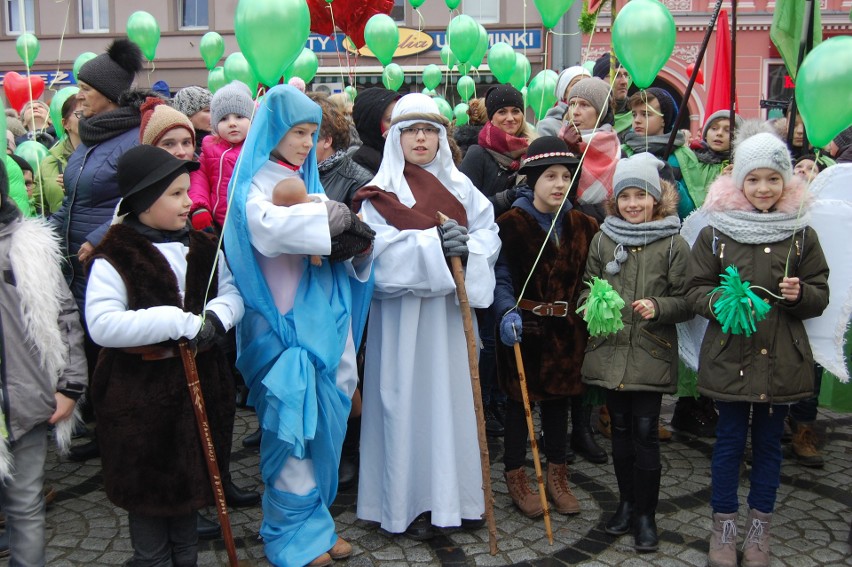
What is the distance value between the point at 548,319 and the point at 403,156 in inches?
41.5

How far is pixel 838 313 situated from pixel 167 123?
320 centimetres

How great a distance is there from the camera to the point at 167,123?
371 cm

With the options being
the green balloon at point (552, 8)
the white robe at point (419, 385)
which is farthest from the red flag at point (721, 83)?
the white robe at point (419, 385)

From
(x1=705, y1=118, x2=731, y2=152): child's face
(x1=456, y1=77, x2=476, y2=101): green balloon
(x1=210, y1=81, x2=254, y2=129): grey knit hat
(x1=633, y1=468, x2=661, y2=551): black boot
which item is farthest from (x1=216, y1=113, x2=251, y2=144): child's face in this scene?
(x1=456, y1=77, x2=476, y2=101): green balloon

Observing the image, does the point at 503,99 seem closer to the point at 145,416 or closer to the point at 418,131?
the point at 418,131

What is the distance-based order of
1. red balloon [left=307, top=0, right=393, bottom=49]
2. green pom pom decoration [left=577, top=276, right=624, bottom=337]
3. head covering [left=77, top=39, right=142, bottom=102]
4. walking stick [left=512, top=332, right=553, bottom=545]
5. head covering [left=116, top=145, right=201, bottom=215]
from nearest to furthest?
head covering [left=116, top=145, right=201, bottom=215] → green pom pom decoration [left=577, top=276, right=624, bottom=337] → walking stick [left=512, top=332, right=553, bottom=545] → head covering [left=77, top=39, right=142, bottom=102] → red balloon [left=307, top=0, right=393, bottom=49]

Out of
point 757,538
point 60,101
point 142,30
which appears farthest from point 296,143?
point 142,30

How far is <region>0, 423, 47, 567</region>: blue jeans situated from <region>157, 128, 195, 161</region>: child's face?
1456 mm

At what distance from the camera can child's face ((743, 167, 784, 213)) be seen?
3301 millimetres

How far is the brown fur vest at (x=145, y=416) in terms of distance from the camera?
2.89m

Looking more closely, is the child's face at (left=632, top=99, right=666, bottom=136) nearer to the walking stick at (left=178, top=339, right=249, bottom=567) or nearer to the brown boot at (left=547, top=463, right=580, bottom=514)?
the brown boot at (left=547, top=463, right=580, bottom=514)

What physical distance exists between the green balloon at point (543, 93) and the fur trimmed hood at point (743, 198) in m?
3.80

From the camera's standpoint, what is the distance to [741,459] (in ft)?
10.9

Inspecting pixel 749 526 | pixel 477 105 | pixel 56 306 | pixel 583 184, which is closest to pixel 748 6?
pixel 477 105
